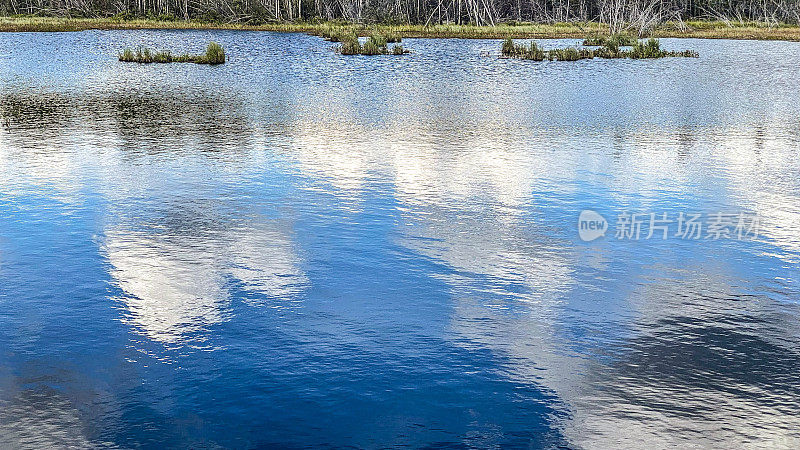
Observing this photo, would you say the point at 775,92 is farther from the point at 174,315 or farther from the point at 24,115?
the point at 174,315

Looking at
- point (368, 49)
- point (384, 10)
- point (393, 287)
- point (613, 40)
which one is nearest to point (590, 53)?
point (613, 40)

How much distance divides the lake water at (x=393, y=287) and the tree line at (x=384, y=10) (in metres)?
66.6

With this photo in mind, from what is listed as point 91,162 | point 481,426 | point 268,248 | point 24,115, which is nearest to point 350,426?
point 481,426

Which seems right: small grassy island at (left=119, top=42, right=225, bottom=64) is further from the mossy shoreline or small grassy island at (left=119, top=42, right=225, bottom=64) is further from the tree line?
the tree line

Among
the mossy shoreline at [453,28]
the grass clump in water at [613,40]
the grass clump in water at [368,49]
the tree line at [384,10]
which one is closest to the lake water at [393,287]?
the grass clump in water at [368,49]

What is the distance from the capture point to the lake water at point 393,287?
26.9 feet

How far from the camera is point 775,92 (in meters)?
34.6

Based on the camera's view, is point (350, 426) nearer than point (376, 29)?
Yes

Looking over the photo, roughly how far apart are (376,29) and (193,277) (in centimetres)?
6715

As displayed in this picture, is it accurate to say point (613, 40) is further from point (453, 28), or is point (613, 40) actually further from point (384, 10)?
point (384, 10)

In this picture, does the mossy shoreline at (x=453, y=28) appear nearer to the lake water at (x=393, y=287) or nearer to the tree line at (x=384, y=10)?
the tree line at (x=384, y=10)

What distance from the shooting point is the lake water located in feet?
26.9

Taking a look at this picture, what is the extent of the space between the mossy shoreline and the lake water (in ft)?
167

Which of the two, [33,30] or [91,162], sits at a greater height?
[33,30]
